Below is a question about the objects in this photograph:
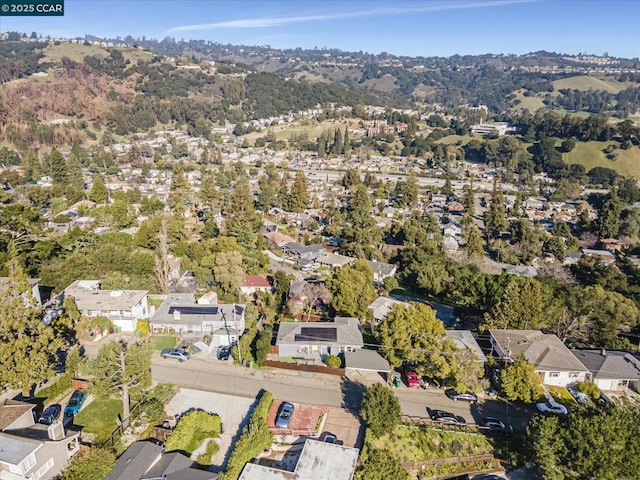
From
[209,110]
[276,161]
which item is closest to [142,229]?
[276,161]

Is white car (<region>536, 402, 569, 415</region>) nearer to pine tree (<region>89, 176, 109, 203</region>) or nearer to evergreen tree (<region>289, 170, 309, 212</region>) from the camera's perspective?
evergreen tree (<region>289, 170, 309, 212</region>)

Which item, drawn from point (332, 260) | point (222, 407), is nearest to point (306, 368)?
point (222, 407)

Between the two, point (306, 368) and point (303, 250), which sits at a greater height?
point (303, 250)

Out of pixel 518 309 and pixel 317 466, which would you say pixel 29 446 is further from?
pixel 518 309

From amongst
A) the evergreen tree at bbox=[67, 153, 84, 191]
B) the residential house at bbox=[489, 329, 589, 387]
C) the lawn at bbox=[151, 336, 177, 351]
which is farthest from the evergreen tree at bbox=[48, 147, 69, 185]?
the residential house at bbox=[489, 329, 589, 387]

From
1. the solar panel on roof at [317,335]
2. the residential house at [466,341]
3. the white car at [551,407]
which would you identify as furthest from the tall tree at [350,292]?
the white car at [551,407]

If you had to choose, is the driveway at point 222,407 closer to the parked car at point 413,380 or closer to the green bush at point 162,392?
the green bush at point 162,392
